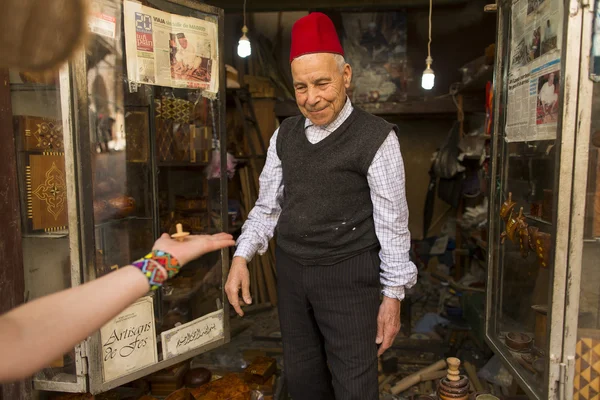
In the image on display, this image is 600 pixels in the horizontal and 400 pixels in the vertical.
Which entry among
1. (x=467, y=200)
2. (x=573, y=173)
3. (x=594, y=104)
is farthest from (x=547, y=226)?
(x=467, y=200)

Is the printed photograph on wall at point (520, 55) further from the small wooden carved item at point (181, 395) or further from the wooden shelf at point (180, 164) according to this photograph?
the small wooden carved item at point (181, 395)

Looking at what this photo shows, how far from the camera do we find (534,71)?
1.91 meters

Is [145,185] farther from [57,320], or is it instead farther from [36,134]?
[57,320]

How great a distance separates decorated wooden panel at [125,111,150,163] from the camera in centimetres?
256

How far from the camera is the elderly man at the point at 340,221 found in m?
1.81

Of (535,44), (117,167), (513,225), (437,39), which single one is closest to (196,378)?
(117,167)

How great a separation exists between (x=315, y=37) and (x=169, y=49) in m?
0.86

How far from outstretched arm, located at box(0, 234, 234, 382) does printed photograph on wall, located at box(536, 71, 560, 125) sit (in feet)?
5.14

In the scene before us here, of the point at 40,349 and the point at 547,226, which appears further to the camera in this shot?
the point at 547,226

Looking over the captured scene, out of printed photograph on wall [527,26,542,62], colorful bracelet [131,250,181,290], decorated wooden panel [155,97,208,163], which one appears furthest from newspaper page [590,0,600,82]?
decorated wooden panel [155,97,208,163]

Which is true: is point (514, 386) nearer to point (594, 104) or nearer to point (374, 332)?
point (374, 332)

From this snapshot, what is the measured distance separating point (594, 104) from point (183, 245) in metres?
1.45

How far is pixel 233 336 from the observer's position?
4684mm

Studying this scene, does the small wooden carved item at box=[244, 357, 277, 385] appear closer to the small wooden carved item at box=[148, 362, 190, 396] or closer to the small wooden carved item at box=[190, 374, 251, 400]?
the small wooden carved item at box=[190, 374, 251, 400]
